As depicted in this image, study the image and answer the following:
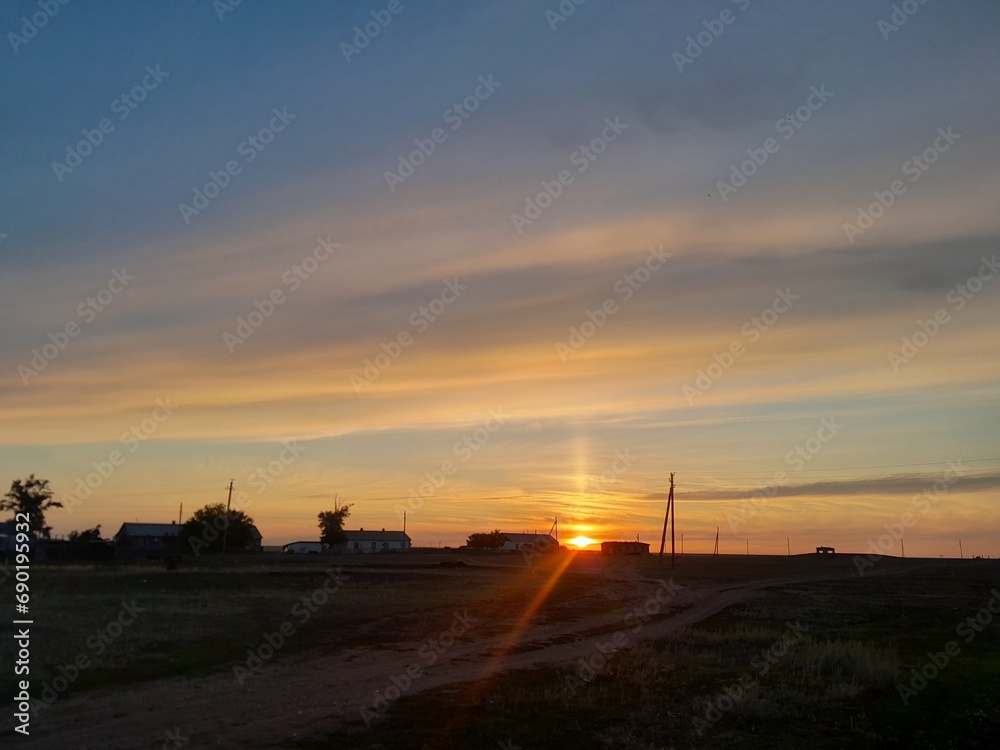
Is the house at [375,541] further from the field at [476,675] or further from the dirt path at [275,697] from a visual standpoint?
the dirt path at [275,697]

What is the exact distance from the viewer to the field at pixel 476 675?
16203 mm

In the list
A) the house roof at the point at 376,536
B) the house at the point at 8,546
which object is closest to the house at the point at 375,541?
the house roof at the point at 376,536

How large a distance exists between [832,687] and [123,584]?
37997mm

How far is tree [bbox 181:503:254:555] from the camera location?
105 meters

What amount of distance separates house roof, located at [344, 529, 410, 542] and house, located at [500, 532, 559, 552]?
2010 centimetres

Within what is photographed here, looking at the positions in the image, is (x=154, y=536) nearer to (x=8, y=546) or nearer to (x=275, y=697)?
(x=8, y=546)

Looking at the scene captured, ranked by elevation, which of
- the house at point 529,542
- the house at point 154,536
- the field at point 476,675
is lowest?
the house at point 529,542

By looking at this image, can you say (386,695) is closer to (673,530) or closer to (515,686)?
(515,686)

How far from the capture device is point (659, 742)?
52.9 feet

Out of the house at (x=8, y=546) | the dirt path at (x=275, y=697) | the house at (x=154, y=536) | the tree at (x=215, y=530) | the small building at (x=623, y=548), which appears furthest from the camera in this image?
the small building at (x=623, y=548)

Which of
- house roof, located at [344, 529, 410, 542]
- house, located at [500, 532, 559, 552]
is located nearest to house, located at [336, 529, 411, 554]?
house roof, located at [344, 529, 410, 542]

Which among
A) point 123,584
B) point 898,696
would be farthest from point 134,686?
point 123,584

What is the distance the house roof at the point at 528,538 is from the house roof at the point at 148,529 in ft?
229

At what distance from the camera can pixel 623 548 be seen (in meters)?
155
